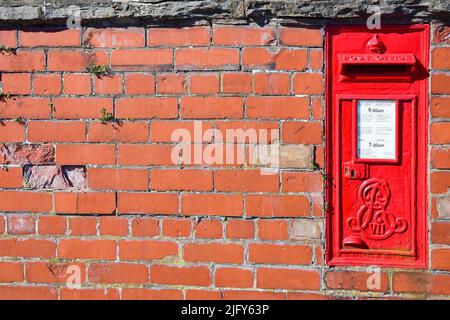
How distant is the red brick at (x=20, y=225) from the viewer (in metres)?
2.17

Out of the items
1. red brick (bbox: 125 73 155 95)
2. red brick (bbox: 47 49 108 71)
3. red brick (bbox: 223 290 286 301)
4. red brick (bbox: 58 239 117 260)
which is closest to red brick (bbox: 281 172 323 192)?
red brick (bbox: 223 290 286 301)

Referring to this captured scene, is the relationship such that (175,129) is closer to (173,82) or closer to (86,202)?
(173,82)

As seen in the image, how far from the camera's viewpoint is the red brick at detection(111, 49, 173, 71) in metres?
2.07

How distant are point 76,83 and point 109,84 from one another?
14cm

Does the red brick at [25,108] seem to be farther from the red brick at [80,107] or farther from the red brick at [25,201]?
the red brick at [25,201]

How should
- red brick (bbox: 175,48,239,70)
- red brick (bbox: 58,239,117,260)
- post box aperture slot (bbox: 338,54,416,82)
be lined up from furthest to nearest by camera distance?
red brick (bbox: 58,239,117,260) < red brick (bbox: 175,48,239,70) < post box aperture slot (bbox: 338,54,416,82)

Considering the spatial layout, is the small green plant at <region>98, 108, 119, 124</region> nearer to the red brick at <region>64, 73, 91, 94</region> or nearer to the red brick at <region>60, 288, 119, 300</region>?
the red brick at <region>64, 73, 91, 94</region>

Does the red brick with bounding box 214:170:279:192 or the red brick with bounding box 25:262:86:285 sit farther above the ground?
the red brick with bounding box 214:170:279:192

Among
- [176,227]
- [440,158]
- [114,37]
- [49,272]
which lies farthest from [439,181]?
[49,272]

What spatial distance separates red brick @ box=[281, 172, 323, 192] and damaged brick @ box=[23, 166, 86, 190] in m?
0.85

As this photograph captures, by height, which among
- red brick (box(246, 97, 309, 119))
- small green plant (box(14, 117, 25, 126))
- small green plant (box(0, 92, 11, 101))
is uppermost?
small green plant (box(0, 92, 11, 101))

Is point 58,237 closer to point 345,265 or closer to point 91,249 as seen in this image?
point 91,249

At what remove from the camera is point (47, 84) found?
6.94 ft

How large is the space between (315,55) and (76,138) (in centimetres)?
105
